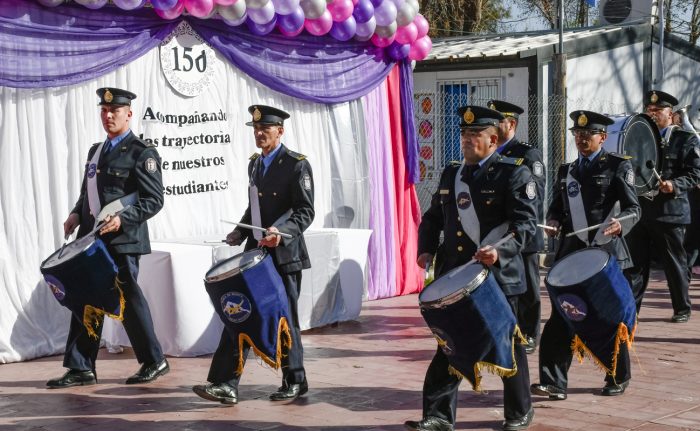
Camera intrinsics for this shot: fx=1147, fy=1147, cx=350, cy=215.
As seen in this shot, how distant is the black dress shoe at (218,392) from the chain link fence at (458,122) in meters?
8.95

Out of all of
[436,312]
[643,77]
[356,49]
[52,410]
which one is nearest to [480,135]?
[436,312]

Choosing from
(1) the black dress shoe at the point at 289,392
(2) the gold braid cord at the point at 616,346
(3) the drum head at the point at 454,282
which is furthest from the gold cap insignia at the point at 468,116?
(1) the black dress shoe at the point at 289,392

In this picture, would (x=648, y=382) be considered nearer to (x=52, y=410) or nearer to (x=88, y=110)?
(x=52, y=410)

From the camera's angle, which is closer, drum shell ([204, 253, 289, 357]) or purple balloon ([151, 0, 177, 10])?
drum shell ([204, 253, 289, 357])

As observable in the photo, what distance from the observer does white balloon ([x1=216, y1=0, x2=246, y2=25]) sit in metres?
9.15

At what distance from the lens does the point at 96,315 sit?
7.31 meters

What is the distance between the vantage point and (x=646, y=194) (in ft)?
30.1

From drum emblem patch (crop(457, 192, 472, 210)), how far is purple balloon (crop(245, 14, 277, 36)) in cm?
405

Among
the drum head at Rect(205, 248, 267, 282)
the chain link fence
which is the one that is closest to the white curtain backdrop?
the drum head at Rect(205, 248, 267, 282)

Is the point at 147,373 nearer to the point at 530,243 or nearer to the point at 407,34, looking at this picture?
the point at 530,243

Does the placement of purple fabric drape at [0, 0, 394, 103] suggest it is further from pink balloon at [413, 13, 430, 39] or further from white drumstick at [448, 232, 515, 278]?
white drumstick at [448, 232, 515, 278]

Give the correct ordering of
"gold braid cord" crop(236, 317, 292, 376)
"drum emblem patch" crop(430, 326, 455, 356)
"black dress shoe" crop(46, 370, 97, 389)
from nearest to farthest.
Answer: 1. "drum emblem patch" crop(430, 326, 455, 356)
2. "gold braid cord" crop(236, 317, 292, 376)
3. "black dress shoe" crop(46, 370, 97, 389)

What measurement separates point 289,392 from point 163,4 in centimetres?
336

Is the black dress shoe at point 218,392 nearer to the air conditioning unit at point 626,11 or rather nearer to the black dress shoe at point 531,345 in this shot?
the black dress shoe at point 531,345
